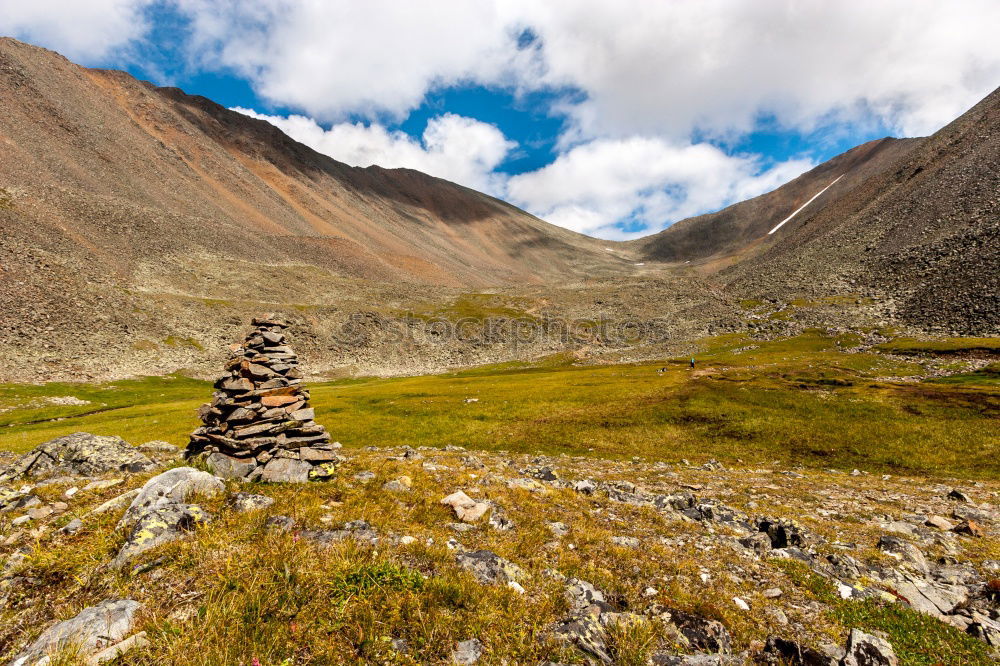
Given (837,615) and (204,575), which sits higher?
(204,575)

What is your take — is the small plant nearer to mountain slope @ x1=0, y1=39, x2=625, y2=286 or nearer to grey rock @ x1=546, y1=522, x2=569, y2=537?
grey rock @ x1=546, y1=522, x2=569, y2=537

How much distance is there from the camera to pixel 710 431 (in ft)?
110

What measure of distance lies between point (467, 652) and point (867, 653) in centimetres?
581

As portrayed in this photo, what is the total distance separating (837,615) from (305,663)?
911 centimetres

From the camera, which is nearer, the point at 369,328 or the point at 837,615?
the point at 837,615

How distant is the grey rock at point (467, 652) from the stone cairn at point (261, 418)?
819 centimetres

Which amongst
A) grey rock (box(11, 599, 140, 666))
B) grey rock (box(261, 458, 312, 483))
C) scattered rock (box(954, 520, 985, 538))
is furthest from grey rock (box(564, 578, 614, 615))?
scattered rock (box(954, 520, 985, 538))

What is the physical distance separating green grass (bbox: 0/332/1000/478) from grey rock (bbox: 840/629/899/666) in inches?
929

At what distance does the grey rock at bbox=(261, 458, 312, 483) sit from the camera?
11172 millimetres

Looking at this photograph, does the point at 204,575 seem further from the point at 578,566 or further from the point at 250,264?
the point at 250,264

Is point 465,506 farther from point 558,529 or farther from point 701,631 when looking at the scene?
point 701,631

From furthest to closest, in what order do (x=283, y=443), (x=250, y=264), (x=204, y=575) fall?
(x=250, y=264) → (x=283, y=443) → (x=204, y=575)

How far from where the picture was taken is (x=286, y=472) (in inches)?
452

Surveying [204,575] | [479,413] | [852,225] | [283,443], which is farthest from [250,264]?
[852,225]
